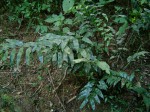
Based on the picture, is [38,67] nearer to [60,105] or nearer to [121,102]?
[60,105]

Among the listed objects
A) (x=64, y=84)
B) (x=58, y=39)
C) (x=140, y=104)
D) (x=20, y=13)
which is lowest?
(x=140, y=104)

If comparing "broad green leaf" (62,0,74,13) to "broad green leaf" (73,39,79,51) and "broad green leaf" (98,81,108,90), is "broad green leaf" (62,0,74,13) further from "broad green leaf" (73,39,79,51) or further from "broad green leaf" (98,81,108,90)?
"broad green leaf" (98,81,108,90)

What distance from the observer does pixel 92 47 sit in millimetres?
3010

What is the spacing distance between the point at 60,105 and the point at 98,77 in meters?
0.49

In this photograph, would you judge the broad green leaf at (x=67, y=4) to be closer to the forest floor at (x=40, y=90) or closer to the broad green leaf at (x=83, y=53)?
the broad green leaf at (x=83, y=53)

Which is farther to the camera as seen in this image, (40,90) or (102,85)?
(40,90)

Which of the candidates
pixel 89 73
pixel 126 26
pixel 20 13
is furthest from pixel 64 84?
pixel 20 13

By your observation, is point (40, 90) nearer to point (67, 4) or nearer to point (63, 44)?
point (63, 44)

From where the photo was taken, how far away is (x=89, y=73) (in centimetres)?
286

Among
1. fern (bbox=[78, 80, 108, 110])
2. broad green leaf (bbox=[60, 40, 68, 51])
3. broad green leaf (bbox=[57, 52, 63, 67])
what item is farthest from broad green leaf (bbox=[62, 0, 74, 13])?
fern (bbox=[78, 80, 108, 110])

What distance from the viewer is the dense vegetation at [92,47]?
2.55 metres

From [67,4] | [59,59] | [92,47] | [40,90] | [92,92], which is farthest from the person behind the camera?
[40,90]

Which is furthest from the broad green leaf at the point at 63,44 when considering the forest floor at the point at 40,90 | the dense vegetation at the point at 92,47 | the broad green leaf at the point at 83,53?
the forest floor at the point at 40,90

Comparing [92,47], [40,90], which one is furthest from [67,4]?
[40,90]
